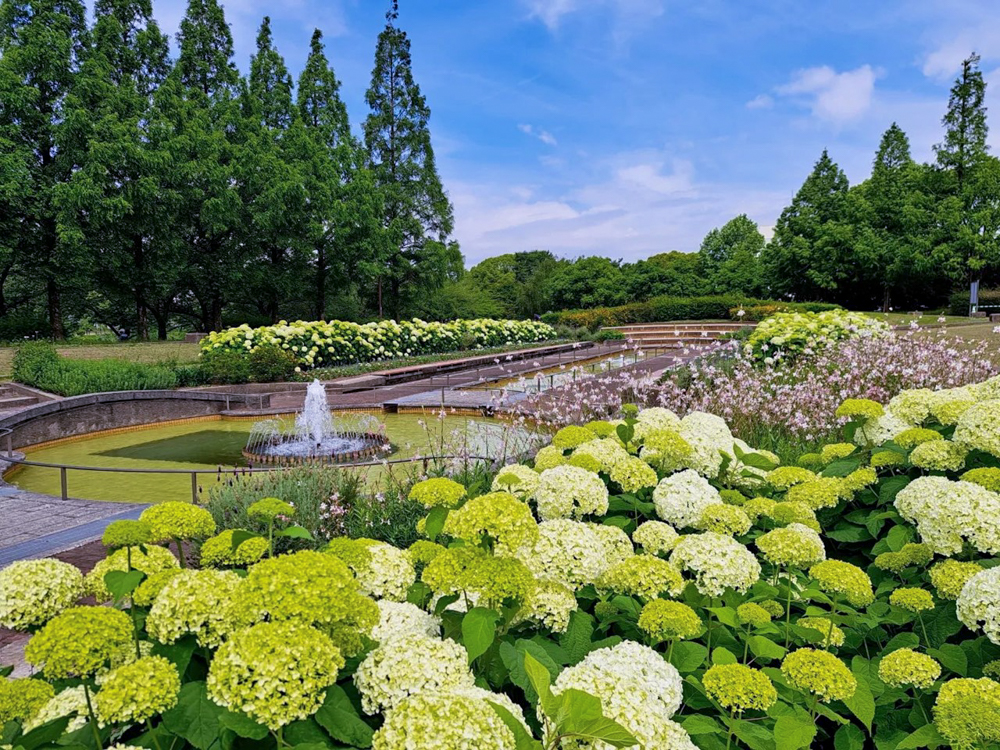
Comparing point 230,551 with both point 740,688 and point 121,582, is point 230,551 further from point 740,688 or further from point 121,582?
point 740,688

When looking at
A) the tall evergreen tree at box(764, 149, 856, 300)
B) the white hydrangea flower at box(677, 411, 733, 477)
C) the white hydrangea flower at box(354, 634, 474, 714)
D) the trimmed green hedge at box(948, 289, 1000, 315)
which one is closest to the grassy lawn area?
the white hydrangea flower at box(677, 411, 733, 477)

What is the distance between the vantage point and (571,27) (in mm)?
9297

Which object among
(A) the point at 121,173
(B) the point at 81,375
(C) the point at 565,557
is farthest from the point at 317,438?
(A) the point at 121,173

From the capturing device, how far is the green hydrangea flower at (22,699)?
1.05 meters

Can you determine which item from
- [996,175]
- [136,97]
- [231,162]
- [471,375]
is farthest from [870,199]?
[136,97]

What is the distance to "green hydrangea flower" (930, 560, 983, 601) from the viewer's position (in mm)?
1755

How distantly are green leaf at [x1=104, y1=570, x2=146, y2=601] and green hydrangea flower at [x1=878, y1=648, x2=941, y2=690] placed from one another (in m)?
1.75

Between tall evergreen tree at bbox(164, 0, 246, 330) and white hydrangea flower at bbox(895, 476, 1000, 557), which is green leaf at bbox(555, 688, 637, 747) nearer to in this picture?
white hydrangea flower at bbox(895, 476, 1000, 557)

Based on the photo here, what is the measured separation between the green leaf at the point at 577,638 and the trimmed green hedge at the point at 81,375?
1336cm

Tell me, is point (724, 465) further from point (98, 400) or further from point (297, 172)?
point (297, 172)

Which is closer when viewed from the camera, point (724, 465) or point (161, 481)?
point (724, 465)

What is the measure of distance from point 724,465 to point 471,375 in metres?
13.0

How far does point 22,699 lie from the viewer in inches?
42.2

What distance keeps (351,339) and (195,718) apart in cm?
1687
